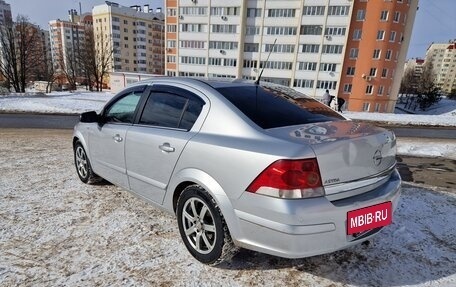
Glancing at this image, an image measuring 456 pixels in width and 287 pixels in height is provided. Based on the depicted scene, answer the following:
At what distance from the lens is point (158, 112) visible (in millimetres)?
2814

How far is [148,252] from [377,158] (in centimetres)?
215

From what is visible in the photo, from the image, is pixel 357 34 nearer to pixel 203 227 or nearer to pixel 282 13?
pixel 282 13

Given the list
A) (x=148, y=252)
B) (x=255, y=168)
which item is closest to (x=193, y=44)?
(x=148, y=252)

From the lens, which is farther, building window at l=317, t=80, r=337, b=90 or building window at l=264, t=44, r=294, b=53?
building window at l=264, t=44, r=294, b=53

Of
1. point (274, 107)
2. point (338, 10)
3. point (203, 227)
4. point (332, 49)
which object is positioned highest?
point (338, 10)

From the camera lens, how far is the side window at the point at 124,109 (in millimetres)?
3129

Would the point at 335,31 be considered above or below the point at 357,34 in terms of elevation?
above

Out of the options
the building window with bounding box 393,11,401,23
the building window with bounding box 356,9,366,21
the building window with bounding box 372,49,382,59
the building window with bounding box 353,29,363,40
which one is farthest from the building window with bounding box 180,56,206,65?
the building window with bounding box 393,11,401,23

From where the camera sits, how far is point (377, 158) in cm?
214

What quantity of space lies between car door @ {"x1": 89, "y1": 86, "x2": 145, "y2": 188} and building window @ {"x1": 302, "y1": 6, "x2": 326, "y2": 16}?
43.6m

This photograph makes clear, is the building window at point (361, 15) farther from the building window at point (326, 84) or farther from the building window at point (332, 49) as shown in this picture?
the building window at point (326, 84)

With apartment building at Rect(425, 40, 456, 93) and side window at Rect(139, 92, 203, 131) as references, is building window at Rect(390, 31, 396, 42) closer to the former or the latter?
side window at Rect(139, 92, 203, 131)

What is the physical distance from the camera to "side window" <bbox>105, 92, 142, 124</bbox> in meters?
3.13

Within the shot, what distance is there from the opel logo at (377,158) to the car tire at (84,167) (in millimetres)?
3507
